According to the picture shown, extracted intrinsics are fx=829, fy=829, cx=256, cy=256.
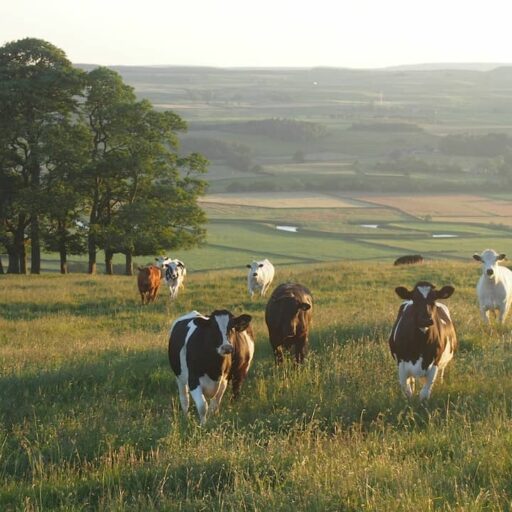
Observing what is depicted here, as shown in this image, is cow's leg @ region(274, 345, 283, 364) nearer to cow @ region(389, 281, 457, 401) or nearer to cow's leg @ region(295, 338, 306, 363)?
cow's leg @ region(295, 338, 306, 363)

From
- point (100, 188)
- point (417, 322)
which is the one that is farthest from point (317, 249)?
point (417, 322)

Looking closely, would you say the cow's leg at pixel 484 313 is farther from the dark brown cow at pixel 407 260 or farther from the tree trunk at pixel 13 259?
the tree trunk at pixel 13 259

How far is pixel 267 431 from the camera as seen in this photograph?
9.23 meters

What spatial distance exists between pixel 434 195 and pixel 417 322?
79877mm

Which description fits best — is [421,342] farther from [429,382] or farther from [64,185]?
[64,185]

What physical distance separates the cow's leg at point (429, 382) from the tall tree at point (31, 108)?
1121 inches

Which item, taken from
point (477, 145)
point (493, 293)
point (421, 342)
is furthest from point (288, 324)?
point (477, 145)

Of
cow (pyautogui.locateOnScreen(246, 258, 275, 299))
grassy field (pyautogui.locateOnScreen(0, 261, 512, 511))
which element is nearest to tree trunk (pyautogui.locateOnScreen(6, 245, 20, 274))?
cow (pyautogui.locateOnScreen(246, 258, 275, 299))

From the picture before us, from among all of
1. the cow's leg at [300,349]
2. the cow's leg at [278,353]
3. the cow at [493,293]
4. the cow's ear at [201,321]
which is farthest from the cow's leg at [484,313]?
the cow's ear at [201,321]

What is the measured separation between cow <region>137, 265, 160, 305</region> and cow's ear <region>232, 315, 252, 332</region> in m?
15.1

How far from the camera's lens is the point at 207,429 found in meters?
9.86

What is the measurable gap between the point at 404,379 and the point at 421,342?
0.57 metres

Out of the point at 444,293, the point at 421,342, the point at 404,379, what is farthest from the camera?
the point at 444,293

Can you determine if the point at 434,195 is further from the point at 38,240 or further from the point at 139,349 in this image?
the point at 139,349
